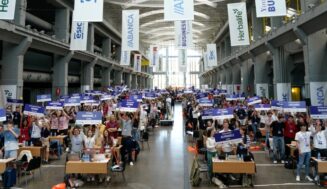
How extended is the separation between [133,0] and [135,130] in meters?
29.4

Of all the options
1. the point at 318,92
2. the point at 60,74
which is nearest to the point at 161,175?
the point at 318,92

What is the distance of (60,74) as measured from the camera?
89.5 feet

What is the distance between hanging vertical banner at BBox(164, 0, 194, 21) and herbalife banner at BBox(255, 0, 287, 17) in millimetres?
3545

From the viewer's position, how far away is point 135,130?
13.5 m

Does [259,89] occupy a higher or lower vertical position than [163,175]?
higher

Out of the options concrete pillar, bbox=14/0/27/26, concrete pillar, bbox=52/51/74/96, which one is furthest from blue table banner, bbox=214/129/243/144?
concrete pillar, bbox=52/51/74/96

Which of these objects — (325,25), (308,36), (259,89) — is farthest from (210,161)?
(259,89)

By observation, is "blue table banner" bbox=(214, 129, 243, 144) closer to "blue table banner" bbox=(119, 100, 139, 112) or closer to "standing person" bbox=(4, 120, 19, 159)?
"standing person" bbox=(4, 120, 19, 159)

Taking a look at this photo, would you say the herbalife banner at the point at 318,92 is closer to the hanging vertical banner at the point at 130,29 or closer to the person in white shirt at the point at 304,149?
the person in white shirt at the point at 304,149

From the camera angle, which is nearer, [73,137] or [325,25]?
[73,137]

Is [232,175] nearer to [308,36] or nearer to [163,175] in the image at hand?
[163,175]

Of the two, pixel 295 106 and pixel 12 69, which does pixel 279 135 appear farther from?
pixel 12 69

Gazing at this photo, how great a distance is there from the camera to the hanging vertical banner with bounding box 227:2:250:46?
17.5 metres

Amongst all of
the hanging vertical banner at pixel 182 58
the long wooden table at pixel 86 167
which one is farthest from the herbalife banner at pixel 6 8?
the hanging vertical banner at pixel 182 58
